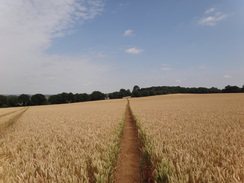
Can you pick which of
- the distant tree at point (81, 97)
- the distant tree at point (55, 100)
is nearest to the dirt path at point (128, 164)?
the distant tree at point (55, 100)

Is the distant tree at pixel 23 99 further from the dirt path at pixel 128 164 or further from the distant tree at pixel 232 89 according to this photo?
the distant tree at pixel 232 89

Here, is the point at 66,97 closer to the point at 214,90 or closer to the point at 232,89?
the point at 214,90

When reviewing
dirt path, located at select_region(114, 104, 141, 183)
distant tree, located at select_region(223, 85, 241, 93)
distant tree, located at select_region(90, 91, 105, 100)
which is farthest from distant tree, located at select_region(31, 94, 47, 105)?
distant tree, located at select_region(223, 85, 241, 93)

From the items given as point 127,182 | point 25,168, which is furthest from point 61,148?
point 127,182

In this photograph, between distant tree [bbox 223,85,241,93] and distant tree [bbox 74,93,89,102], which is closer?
distant tree [bbox 223,85,241,93]

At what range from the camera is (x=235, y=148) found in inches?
188

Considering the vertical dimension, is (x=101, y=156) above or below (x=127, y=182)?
above

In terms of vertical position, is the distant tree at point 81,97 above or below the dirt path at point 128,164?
above

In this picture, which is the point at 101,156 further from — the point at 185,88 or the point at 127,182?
the point at 185,88

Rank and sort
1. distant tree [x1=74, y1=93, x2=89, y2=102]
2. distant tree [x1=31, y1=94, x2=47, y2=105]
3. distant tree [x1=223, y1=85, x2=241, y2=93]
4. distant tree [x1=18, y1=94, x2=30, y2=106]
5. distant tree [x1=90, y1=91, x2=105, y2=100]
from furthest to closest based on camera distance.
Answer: distant tree [x1=90, y1=91, x2=105, y2=100] < distant tree [x1=74, y1=93, x2=89, y2=102] < distant tree [x1=223, y1=85, x2=241, y2=93] < distant tree [x1=31, y1=94, x2=47, y2=105] < distant tree [x1=18, y1=94, x2=30, y2=106]

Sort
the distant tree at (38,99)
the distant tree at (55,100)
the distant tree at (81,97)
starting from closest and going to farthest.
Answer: the distant tree at (38,99), the distant tree at (55,100), the distant tree at (81,97)

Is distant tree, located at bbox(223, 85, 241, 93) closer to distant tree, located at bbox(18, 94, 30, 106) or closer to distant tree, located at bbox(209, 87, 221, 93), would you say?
distant tree, located at bbox(209, 87, 221, 93)

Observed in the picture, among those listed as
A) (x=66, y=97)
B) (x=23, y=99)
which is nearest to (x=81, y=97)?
(x=66, y=97)

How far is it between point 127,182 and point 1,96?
9578 cm
